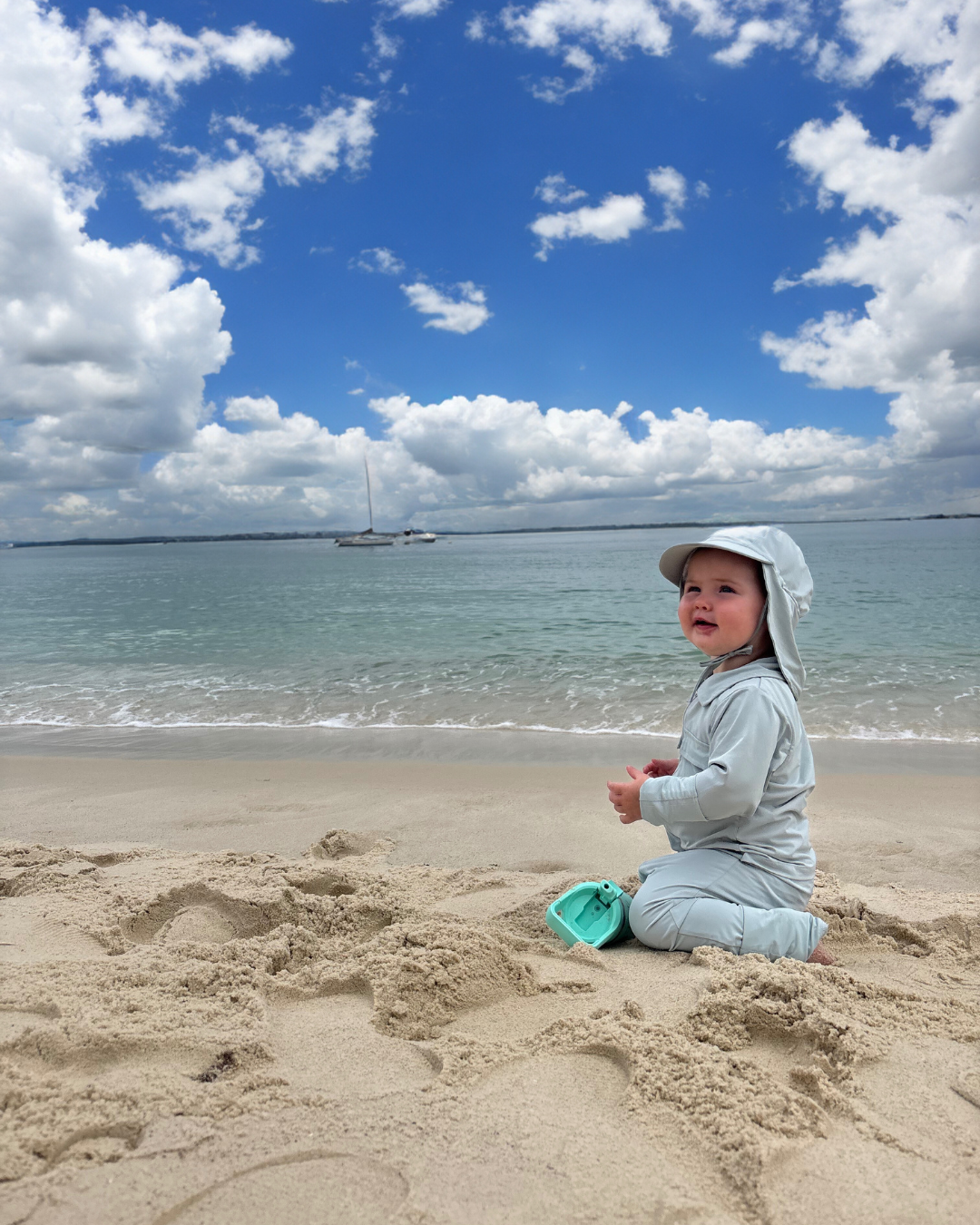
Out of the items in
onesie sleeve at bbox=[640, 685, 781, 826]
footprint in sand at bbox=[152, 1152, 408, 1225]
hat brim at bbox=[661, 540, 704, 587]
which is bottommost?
footprint in sand at bbox=[152, 1152, 408, 1225]

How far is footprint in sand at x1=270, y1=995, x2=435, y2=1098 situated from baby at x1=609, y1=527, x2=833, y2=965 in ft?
3.71

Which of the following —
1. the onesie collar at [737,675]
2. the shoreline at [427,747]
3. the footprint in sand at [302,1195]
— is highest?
the onesie collar at [737,675]

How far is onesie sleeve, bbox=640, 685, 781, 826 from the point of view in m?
2.58

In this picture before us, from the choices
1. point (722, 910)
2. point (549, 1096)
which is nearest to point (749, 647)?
point (722, 910)

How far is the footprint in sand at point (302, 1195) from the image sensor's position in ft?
4.78

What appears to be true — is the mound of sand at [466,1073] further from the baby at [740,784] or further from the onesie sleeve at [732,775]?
the onesie sleeve at [732,775]

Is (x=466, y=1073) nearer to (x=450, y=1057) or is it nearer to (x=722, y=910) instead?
(x=450, y=1057)

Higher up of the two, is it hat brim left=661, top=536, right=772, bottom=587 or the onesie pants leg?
hat brim left=661, top=536, right=772, bottom=587

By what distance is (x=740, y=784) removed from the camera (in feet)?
8.44

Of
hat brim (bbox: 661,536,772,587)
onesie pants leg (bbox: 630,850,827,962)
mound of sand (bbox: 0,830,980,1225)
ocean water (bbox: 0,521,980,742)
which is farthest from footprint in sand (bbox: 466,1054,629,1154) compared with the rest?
→ ocean water (bbox: 0,521,980,742)

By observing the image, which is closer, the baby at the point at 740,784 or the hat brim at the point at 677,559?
the baby at the point at 740,784

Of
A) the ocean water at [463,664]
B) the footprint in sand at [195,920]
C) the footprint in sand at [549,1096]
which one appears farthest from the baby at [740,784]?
the ocean water at [463,664]

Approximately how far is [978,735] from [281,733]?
742 cm

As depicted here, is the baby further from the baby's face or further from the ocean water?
the ocean water
